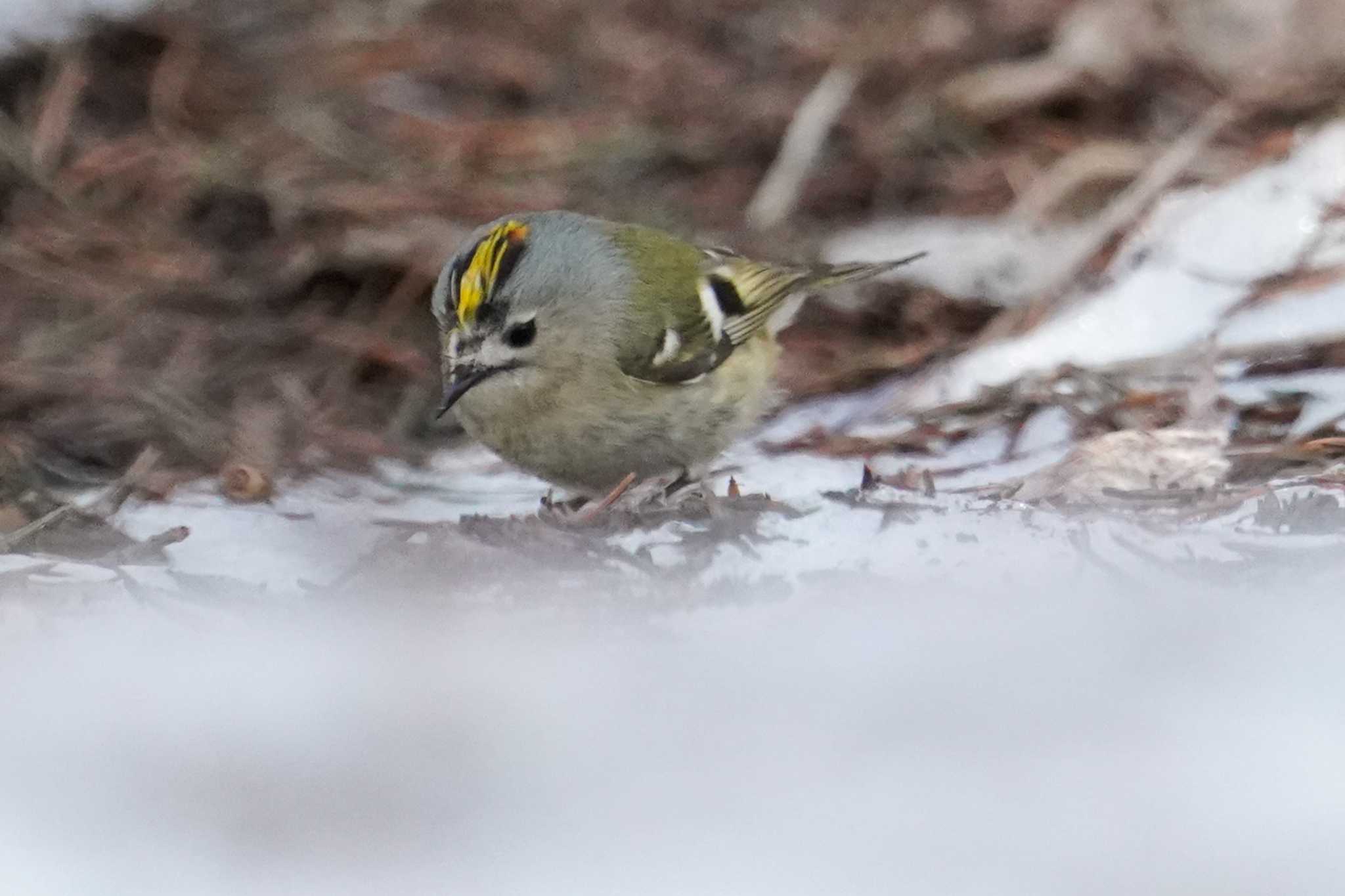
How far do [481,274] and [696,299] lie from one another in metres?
0.66

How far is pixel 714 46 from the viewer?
4941 mm

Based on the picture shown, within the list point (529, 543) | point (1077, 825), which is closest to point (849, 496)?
point (529, 543)

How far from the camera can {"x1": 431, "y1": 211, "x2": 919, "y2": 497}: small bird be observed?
2.99 m

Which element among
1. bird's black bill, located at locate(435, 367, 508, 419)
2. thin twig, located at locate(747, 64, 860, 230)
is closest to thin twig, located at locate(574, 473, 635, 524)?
bird's black bill, located at locate(435, 367, 508, 419)

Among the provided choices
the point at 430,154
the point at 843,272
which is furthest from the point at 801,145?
the point at 430,154

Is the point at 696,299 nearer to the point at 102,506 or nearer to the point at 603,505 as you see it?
the point at 603,505

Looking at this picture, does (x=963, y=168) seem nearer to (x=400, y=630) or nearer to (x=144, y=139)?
(x=144, y=139)

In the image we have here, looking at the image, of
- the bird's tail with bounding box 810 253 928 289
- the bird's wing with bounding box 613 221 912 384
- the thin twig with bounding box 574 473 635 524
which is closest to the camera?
the thin twig with bounding box 574 473 635 524

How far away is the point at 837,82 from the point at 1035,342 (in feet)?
5.28

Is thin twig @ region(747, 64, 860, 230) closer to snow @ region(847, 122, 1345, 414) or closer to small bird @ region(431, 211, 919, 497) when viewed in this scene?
small bird @ region(431, 211, 919, 497)

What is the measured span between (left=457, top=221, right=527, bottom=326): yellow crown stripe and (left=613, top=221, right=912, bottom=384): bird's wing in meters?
0.33

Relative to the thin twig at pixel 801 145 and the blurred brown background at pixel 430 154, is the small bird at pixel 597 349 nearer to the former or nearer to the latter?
the blurred brown background at pixel 430 154

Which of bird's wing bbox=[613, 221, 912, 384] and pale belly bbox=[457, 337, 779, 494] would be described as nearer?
A: pale belly bbox=[457, 337, 779, 494]

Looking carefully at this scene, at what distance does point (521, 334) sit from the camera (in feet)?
10.1
